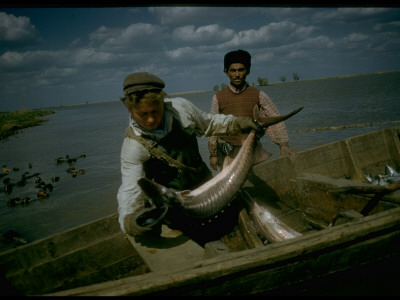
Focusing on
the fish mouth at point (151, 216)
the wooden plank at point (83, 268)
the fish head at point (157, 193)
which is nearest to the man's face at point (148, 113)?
the fish head at point (157, 193)

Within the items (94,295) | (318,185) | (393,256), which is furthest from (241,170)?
(94,295)

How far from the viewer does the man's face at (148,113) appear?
102 inches

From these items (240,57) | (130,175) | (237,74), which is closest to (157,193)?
(130,175)

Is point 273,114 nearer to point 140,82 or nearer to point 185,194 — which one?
point 185,194

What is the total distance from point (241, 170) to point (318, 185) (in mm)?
1653

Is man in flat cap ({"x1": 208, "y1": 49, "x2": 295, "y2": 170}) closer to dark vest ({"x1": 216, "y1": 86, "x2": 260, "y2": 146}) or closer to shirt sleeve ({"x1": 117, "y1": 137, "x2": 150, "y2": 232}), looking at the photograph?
dark vest ({"x1": 216, "y1": 86, "x2": 260, "y2": 146})

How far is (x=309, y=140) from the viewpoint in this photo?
12312 millimetres

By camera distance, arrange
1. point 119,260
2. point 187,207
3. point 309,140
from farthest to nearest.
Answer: point 309,140, point 119,260, point 187,207

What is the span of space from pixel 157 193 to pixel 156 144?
2.32 ft

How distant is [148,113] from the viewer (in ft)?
8.71

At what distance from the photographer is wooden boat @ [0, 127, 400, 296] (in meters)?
2.05

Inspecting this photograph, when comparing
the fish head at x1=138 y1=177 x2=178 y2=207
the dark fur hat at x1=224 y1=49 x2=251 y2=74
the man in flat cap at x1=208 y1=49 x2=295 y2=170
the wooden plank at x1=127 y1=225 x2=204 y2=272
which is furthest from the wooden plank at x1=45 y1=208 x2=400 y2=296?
the dark fur hat at x1=224 y1=49 x2=251 y2=74

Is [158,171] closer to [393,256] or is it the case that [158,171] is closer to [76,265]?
[76,265]

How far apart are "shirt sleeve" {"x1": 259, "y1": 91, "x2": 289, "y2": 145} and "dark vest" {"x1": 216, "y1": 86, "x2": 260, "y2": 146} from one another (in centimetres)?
14
